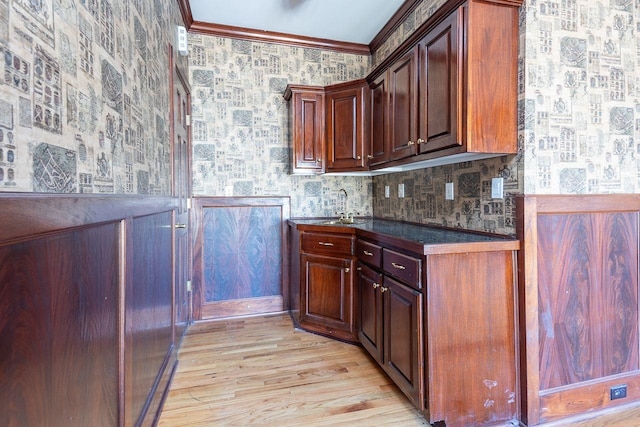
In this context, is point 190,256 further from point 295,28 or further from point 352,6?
point 352,6

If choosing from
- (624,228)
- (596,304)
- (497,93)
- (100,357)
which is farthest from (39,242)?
(624,228)

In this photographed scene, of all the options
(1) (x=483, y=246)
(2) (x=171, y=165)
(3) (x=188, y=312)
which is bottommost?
(3) (x=188, y=312)

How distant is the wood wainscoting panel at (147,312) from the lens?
1.32 metres

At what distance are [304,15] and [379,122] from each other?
1.27 m

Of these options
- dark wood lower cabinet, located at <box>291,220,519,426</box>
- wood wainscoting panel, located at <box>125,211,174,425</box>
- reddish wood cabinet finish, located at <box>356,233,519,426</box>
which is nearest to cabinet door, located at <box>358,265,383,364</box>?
dark wood lower cabinet, located at <box>291,220,519,426</box>

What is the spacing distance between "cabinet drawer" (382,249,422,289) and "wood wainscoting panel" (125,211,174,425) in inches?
51.9

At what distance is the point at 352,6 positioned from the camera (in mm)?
2826

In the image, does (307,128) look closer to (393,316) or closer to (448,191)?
(448,191)

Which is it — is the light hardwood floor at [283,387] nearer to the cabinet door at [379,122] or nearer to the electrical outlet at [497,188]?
the electrical outlet at [497,188]

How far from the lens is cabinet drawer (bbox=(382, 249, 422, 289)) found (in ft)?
5.49

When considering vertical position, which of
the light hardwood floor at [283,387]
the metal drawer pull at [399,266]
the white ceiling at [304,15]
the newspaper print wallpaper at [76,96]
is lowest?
the light hardwood floor at [283,387]

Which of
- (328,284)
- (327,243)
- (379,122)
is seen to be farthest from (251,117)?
(328,284)

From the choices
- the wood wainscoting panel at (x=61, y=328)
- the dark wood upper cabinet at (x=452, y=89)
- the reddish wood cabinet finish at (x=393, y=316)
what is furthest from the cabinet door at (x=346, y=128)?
the wood wainscoting panel at (x=61, y=328)

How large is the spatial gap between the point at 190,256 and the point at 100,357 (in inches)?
85.0
